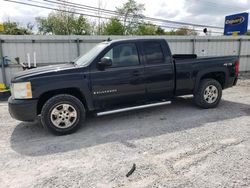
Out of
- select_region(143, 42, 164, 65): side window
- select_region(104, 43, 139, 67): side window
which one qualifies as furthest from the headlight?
select_region(143, 42, 164, 65): side window

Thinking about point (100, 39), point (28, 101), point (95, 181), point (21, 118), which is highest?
point (100, 39)

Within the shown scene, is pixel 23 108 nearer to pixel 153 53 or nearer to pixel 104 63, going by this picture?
pixel 104 63

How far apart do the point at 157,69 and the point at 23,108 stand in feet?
9.75

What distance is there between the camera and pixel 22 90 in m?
3.80

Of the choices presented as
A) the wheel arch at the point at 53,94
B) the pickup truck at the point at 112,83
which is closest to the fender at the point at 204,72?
the pickup truck at the point at 112,83

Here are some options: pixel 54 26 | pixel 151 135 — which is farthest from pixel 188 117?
pixel 54 26

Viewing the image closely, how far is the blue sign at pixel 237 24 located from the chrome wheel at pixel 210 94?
10.8m

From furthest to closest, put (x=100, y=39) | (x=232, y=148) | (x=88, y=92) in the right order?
(x=100, y=39), (x=88, y=92), (x=232, y=148)

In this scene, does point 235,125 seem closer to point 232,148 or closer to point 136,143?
point 232,148

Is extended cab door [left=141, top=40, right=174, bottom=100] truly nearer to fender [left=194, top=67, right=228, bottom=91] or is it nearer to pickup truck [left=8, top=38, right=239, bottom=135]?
pickup truck [left=8, top=38, right=239, bottom=135]

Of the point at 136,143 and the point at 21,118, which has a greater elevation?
the point at 21,118

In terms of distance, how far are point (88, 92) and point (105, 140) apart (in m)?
1.07

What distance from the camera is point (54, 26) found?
31.7m

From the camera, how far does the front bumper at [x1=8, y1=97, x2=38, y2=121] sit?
150 inches
